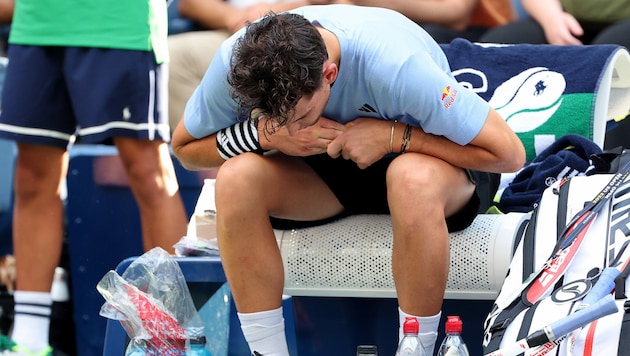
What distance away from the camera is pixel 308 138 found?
91.0 inches

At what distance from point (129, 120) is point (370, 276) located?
1.01m

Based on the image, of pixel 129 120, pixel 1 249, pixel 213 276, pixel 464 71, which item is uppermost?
pixel 464 71

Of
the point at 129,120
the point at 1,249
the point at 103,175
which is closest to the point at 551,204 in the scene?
the point at 129,120

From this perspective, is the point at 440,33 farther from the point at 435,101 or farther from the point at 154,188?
the point at 435,101

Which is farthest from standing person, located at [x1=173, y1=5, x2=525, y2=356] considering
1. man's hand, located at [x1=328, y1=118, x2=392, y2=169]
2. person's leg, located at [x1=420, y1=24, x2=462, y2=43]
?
person's leg, located at [x1=420, y1=24, x2=462, y2=43]

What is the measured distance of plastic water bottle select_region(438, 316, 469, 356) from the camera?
2227 millimetres

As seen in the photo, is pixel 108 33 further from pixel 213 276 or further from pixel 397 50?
pixel 397 50

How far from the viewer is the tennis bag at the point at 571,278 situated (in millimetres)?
1902

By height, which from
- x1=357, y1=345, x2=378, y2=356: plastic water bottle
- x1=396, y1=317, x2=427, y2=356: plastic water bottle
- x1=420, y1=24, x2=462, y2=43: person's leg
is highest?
x1=420, y1=24, x2=462, y2=43: person's leg

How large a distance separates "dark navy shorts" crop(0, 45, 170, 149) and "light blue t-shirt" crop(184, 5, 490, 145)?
30.3 inches

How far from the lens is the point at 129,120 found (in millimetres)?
3135

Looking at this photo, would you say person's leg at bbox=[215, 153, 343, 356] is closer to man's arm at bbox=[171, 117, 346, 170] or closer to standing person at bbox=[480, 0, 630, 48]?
man's arm at bbox=[171, 117, 346, 170]

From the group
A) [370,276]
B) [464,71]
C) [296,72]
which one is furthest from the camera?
[464,71]

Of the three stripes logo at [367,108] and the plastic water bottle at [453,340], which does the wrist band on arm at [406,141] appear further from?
the plastic water bottle at [453,340]
